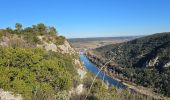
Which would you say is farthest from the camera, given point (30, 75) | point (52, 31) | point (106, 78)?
point (52, 31)

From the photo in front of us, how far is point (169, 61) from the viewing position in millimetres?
117750

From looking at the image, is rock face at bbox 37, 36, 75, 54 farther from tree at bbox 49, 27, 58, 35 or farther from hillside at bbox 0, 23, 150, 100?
tree at bbox 49, 27, 58, 35

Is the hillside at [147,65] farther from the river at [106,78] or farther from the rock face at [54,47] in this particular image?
the rock face at [54,47]

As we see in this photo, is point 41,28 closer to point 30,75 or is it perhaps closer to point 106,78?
point 30,75

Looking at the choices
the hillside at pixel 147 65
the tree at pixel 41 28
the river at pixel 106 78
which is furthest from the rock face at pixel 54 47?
the hillside at pixel 147 65

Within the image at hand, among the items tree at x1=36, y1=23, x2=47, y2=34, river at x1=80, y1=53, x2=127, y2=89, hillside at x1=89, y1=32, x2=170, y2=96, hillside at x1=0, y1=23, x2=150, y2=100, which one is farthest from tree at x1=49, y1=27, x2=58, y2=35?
hillside at x1=89, y1=32, x2=170, y2=96

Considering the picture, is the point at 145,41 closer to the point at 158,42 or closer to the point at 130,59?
the point at 158,42

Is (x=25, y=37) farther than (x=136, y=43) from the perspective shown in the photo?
No

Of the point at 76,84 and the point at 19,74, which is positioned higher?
the point at 19,74

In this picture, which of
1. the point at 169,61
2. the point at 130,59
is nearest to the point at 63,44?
the point at 169,61

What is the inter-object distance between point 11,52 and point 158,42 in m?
132

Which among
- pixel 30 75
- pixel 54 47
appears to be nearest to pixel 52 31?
pixel 54 47

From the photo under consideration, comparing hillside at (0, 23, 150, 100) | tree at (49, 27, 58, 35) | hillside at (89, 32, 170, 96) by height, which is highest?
tree at (49, 27, 58, 35)

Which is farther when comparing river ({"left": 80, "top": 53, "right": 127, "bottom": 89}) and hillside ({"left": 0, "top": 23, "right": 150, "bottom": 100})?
hillside ({"left": 0, "top": 23, "right": 150, "bottom": 100})
